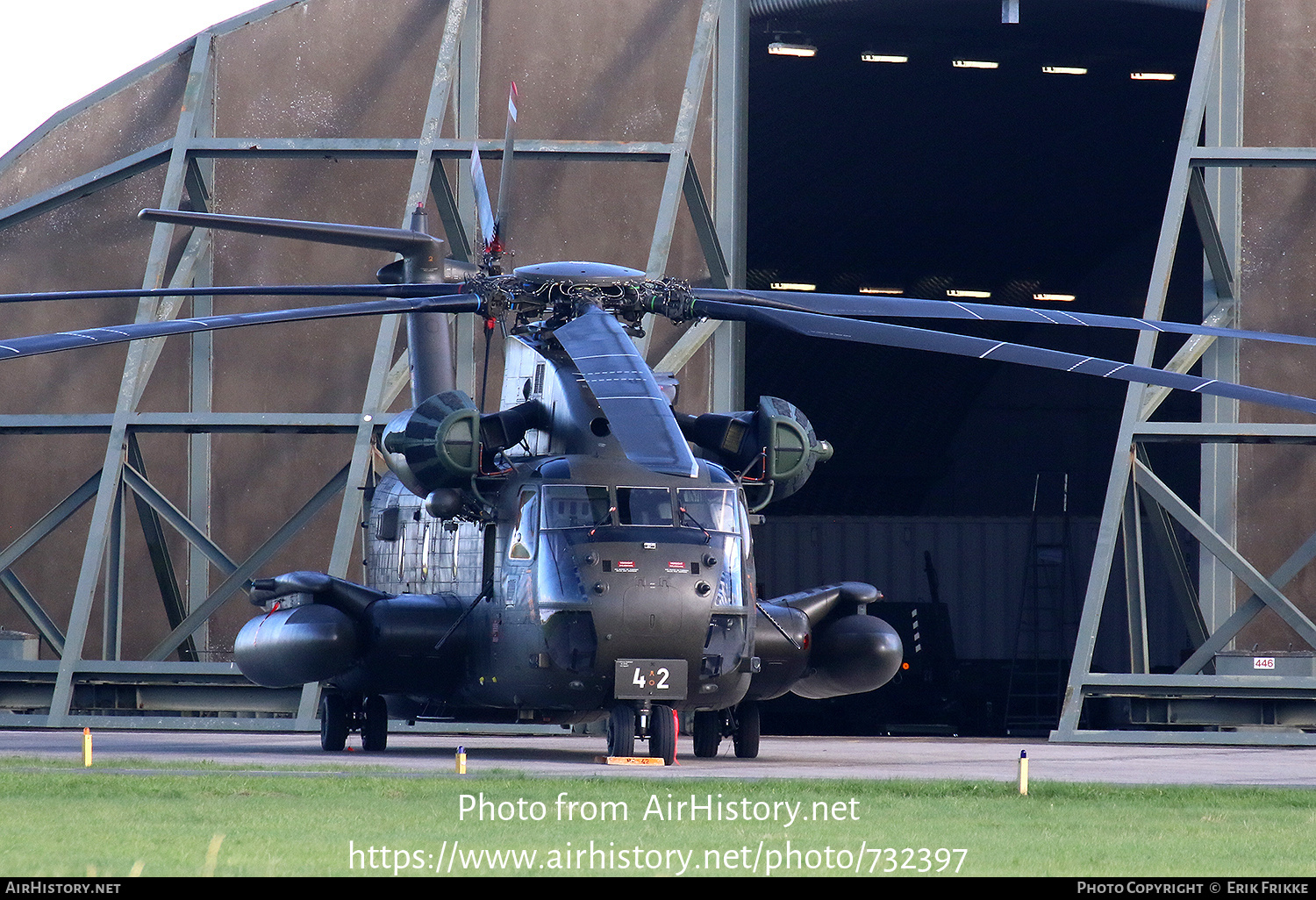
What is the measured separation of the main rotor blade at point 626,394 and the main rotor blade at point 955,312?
177cm

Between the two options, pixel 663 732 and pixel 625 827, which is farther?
pixel 663 732

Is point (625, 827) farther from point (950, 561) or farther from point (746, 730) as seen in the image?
point (950, 561)

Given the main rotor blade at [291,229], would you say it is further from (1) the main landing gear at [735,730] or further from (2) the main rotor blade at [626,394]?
(1) the main landing gear at [735,730]

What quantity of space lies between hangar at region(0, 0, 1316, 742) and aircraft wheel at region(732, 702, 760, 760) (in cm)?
521

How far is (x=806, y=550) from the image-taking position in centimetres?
3847

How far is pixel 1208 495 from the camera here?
23.1 metres

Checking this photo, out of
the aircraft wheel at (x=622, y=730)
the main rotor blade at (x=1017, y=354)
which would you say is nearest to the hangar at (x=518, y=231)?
the aircraft wheel at (x=622, y=730)

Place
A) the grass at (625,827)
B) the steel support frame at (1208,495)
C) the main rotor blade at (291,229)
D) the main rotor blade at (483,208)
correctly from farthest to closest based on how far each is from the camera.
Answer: the steel support frame at (1208,495) < the main rotor blade at (483,208) < the main rotor blade at (291,229) < the grass at (625,827)

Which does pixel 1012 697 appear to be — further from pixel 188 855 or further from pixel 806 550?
pixel 188 855

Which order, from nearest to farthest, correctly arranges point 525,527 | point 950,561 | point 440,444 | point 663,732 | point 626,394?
point 626,394 < point 663,732 < point 525,527 < point 440,444 < point 950,561

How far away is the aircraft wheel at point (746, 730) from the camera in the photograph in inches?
703

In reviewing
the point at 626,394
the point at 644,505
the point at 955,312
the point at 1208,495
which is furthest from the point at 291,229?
the point at 1208,495

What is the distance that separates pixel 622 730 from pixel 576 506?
6.83 feet

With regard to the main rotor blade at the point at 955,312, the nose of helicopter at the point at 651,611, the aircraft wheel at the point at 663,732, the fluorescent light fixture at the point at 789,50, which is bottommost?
the aircraft wheel at the point at 663,732
